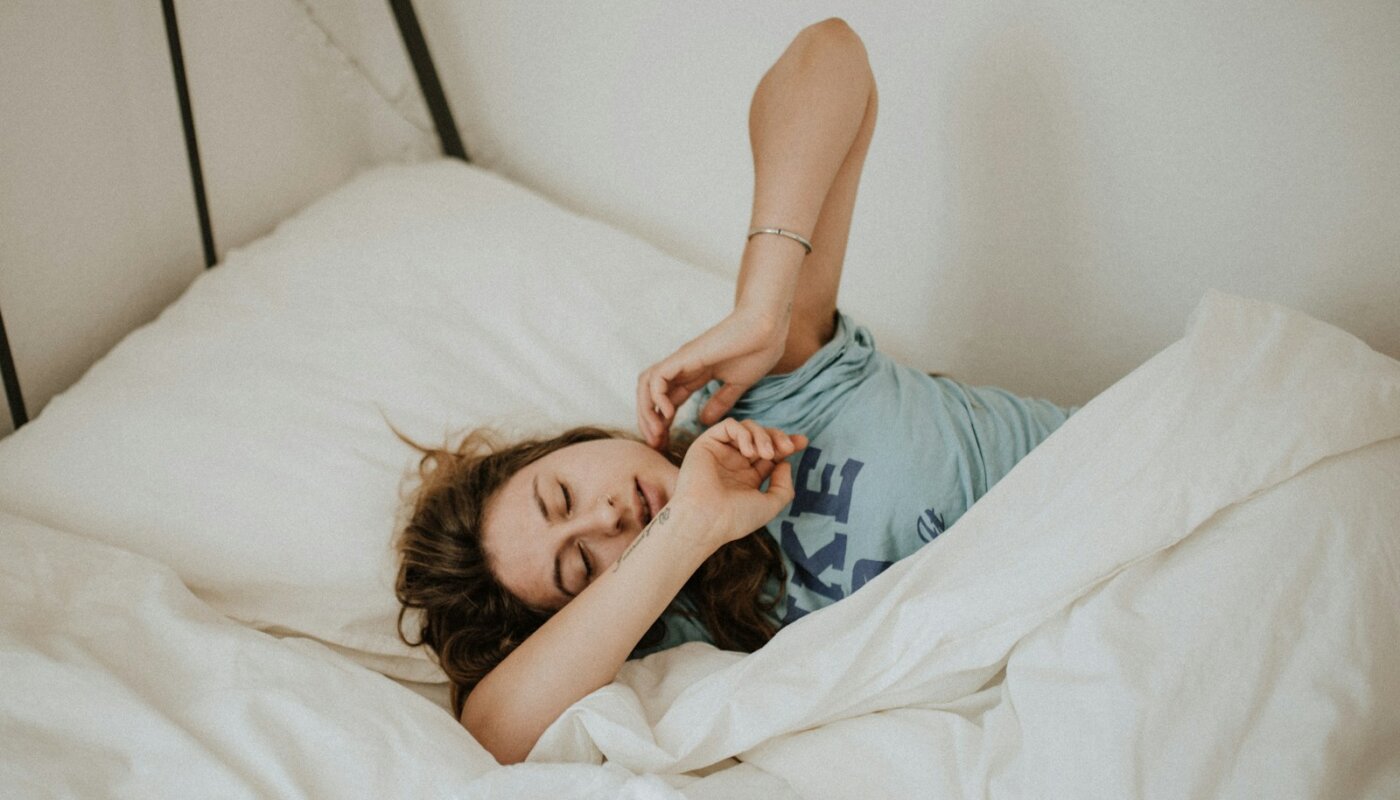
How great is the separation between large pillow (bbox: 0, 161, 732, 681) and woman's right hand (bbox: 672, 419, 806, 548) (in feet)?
0.74

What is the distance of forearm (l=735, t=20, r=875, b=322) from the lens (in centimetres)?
101

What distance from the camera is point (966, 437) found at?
3.36ft

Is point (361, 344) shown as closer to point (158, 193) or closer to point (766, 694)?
point (158, 193)

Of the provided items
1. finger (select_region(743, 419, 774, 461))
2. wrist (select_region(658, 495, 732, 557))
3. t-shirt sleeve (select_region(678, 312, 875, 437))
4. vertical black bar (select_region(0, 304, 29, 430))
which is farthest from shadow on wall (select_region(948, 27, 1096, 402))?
vertical black bar (select_region(0, 304, 29, 430))

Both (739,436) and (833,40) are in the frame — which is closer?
(739,436)

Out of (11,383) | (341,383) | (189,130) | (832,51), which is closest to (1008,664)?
(832,51)

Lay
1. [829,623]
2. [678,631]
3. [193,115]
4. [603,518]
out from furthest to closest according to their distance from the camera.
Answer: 1. [193,115]
2. [678,631]
3. [603,518]
4. [829,623]

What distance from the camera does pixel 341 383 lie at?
1115mm

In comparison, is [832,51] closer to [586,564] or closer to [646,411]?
[646,411]

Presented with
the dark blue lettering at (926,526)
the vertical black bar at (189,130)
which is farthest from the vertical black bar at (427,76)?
the dark blue lettering at (926,526)

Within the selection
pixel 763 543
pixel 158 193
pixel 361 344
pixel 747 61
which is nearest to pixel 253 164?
pixel 158 193

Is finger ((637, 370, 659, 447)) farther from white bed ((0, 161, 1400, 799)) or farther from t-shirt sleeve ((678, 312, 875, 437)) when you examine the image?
white bed ((0, 161, 1400, 799))

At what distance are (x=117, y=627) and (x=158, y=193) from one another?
723 millimetres

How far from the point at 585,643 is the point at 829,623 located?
0.23m
